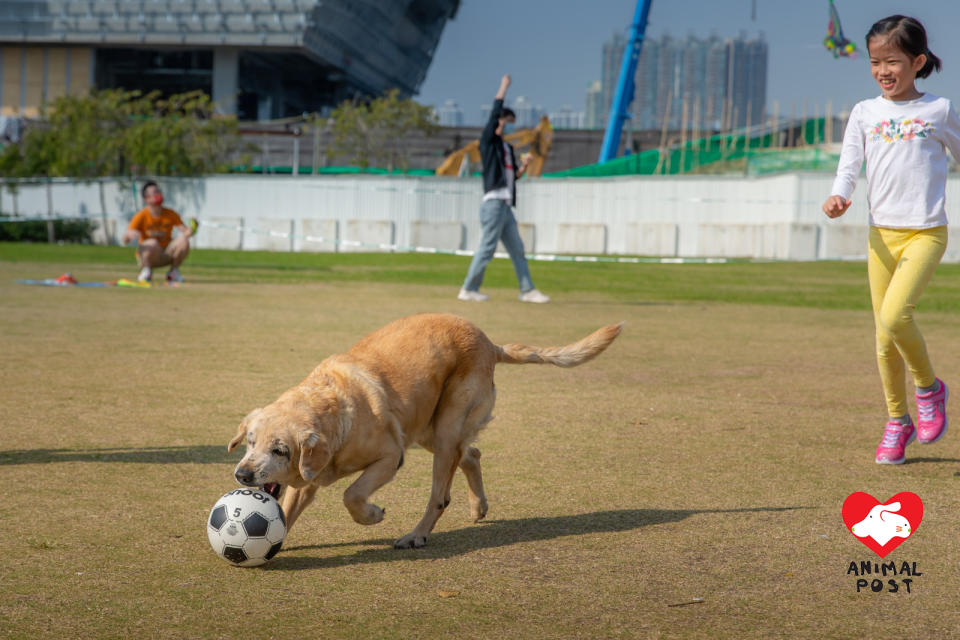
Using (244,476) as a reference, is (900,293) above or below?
above

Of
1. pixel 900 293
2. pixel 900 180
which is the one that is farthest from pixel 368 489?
pixel 900 180

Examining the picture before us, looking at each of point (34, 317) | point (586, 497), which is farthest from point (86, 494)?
point (34, 317)

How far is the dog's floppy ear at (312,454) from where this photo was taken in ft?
13.6

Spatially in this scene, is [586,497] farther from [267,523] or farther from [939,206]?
[939,206]

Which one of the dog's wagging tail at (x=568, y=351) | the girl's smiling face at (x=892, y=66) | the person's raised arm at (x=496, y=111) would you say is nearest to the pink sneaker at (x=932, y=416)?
the girl's smiling face at (x=892, y=66)

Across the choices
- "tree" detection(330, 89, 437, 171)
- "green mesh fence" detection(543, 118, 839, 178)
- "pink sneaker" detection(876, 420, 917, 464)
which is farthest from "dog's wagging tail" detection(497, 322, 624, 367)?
"tree" detection(330, 89, 437, 171)

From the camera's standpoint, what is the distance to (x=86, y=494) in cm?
513

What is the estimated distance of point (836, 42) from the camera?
43.8 meters

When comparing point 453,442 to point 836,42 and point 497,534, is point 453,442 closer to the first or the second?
point 497,534

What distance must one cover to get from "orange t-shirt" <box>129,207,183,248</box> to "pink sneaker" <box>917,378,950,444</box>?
14.5 m

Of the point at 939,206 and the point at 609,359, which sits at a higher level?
the point at 939,206

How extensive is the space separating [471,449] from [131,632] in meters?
1.91

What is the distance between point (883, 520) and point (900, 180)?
216 centimetres

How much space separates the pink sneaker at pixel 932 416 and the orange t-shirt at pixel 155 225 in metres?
14.5
